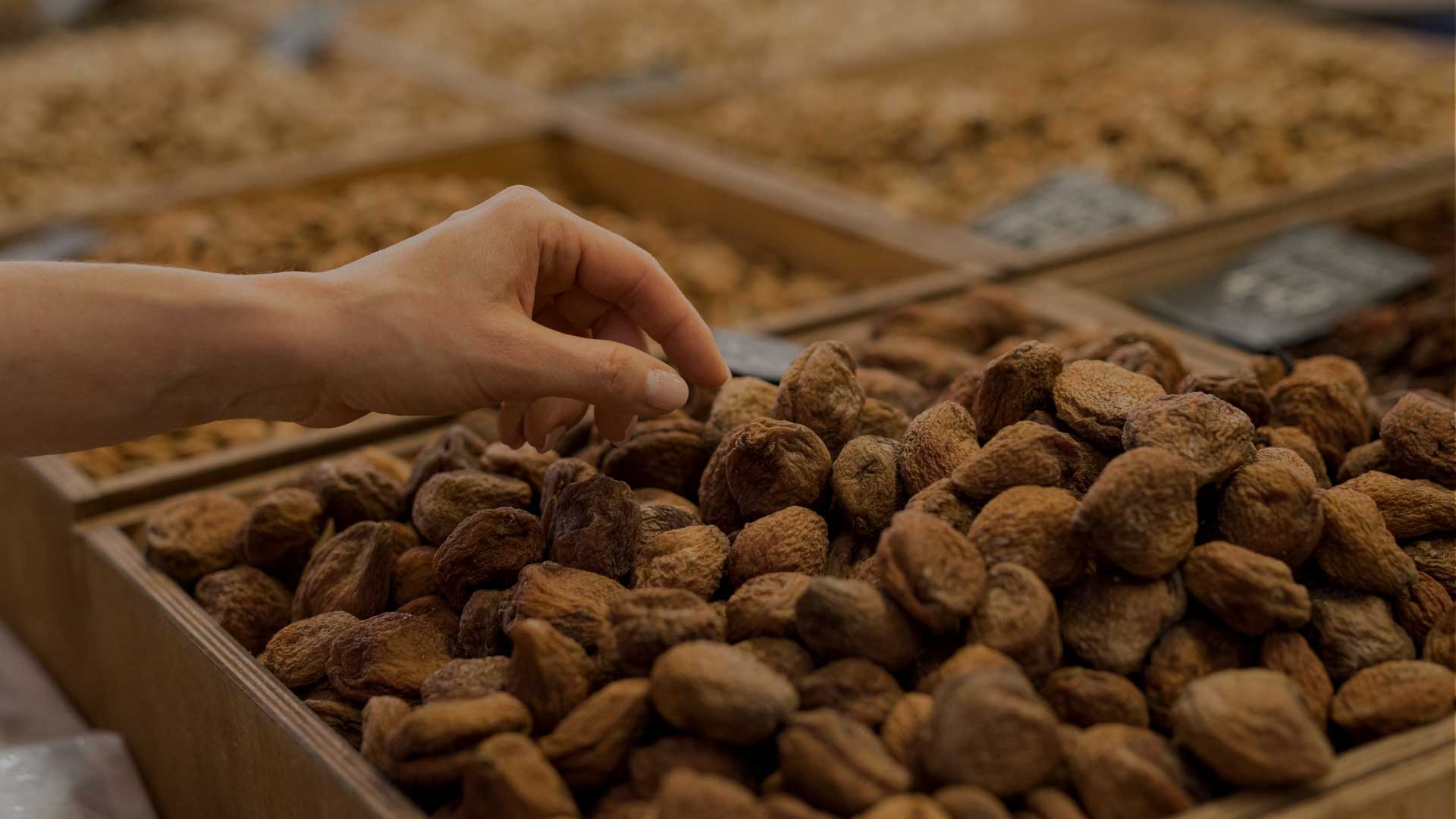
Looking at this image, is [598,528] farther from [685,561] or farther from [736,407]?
[736,407]

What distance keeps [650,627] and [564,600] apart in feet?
0.31

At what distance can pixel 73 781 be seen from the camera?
1.32 metres

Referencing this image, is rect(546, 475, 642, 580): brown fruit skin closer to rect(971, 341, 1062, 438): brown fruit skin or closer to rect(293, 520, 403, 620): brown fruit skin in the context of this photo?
rect(293, 520, 403, 620): brown fruit skin

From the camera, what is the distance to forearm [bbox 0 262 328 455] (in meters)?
0.98

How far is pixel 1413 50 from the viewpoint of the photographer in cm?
314

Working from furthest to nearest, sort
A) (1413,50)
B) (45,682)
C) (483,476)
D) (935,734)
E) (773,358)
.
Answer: (1413,50), (45,682), (773,358), (483,476), (935,734)

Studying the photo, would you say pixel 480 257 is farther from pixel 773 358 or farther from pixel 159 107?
pixel 159 107

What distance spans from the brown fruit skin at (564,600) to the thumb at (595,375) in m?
0.13

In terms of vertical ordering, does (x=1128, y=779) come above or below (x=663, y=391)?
below

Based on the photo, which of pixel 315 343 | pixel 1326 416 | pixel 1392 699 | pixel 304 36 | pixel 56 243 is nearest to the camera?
pixel 1392 699

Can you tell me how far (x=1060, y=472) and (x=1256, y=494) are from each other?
0.44ft

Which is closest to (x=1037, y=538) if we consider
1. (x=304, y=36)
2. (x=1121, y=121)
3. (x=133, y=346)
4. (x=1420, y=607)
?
(x=1420, y=607)

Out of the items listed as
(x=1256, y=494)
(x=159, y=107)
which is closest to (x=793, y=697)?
(x=1256, y=494)

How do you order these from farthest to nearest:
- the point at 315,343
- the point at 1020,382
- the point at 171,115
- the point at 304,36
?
the point at 304,36
the point at 171,115
the point at 1020,382
the point at 315,343
